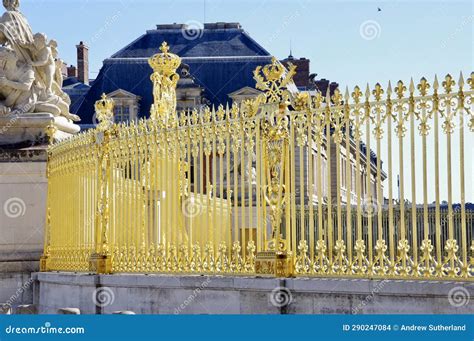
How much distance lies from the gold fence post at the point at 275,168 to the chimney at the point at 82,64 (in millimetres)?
50665

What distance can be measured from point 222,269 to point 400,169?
2.33m

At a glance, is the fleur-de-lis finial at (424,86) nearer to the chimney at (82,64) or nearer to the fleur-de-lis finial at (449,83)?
the fleur-de-lis finial at (449,83)

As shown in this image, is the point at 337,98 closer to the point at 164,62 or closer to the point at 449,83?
the point at 449,83

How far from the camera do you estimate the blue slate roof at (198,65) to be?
159ft

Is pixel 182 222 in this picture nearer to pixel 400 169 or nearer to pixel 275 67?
pixel 275 67

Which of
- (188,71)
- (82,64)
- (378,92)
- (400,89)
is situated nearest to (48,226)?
(378,92)

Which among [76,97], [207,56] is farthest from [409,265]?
[76,97]

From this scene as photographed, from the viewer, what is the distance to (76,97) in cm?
5306

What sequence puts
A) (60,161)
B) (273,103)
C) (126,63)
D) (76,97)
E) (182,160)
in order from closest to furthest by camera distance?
(273,103)
(182,160)
(60,161)
(126,63)
(76,97)

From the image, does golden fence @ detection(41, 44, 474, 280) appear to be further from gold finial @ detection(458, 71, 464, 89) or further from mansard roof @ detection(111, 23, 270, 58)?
mansard roof @ detection(111, 23, 270, 58)

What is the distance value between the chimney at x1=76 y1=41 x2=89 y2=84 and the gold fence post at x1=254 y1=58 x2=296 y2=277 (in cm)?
5066

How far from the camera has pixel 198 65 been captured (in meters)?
49.4

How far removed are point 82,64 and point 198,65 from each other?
42.6ft

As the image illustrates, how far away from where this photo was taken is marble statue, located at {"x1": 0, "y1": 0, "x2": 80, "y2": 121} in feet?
43.8
